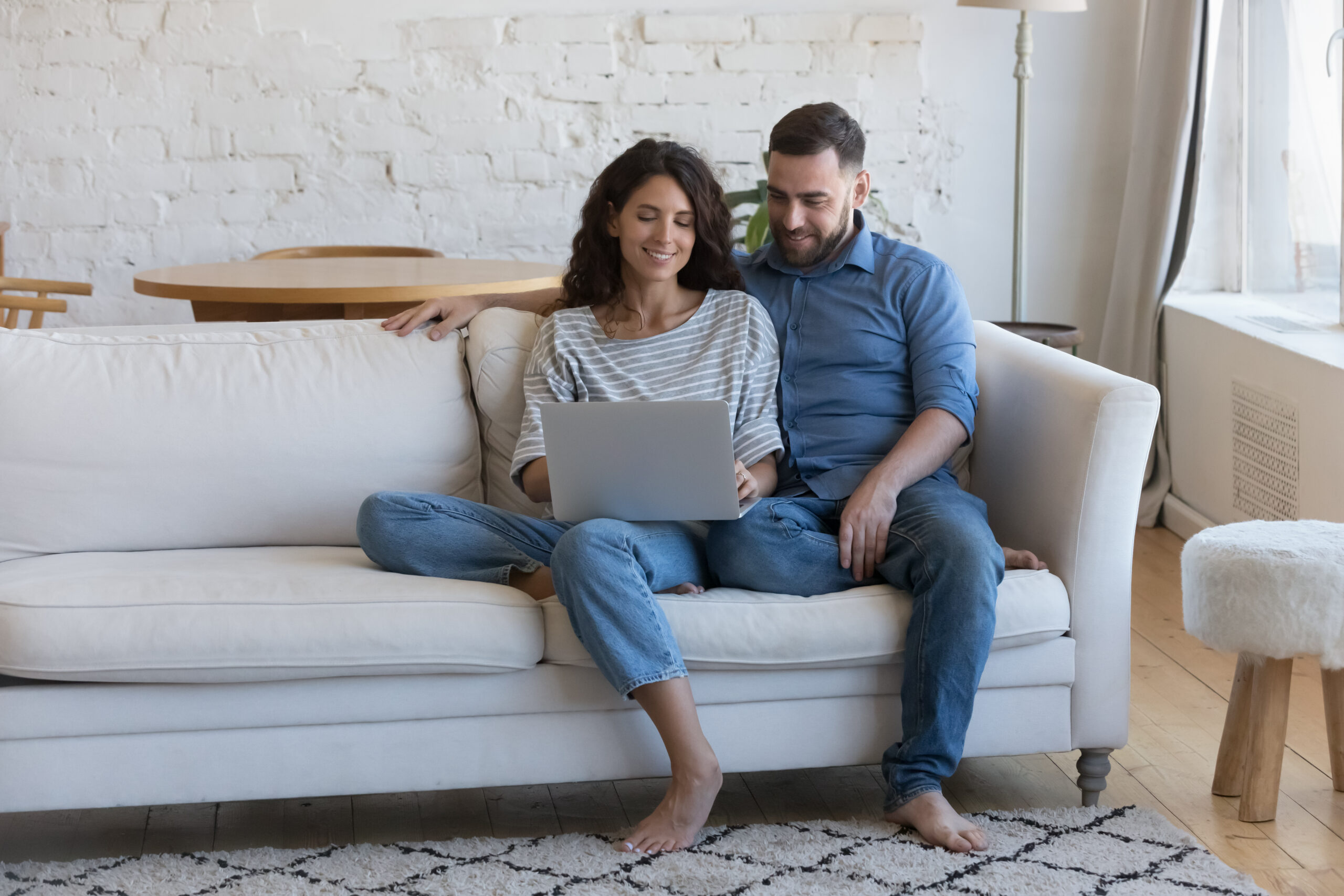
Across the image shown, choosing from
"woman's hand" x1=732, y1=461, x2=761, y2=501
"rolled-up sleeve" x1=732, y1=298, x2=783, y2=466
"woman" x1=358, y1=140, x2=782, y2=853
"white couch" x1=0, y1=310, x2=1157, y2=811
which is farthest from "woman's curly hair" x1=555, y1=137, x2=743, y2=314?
"white couch" x1=0, y1=310, x2=1157, y2=811

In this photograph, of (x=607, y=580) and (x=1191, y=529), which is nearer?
(x=607, y=580)

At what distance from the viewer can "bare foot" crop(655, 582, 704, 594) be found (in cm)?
194

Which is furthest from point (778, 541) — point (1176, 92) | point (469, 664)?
point (1176, 92)

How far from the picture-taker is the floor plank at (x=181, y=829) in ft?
6.37

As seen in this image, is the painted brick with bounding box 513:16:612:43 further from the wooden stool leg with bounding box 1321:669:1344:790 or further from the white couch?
the wooden stool leg with bounding box 1321:669:1344:790

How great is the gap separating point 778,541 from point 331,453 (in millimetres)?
797

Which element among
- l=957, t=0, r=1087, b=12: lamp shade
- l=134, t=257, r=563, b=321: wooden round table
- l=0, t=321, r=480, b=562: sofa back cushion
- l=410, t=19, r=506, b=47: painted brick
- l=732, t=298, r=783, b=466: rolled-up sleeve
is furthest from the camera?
l=410, t=19, r=506, b=47: painted brick

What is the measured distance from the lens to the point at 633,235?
216 centimetres

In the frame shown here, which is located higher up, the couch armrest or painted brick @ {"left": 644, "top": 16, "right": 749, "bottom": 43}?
painted brick @ {"left": 644, "top": 16, "right": 749, "bottom": 43}

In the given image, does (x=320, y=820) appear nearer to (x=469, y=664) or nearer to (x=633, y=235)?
(x=469, y=664)

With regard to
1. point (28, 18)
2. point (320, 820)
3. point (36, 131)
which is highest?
point (28, 18)

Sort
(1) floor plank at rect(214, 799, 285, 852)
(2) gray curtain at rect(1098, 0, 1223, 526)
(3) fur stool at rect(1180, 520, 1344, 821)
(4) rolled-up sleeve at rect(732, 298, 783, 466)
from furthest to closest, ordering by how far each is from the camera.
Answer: (2) gray curtain at rect(1098, 0, 1223, 526) → (4) rolled-up sleeve at rect(732, 298, 783, 466) → (1) floor plank at rect(214, 799, 285, 852) → (3) fur stool at rect(1180, 520, 1344, 821)

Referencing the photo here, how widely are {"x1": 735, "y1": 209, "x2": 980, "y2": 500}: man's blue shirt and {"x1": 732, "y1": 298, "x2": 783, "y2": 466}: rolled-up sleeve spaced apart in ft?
0.15

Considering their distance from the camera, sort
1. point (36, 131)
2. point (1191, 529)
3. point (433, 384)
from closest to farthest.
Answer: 1. point (433, 384)
2. point (1191, 529)
3. point (36, 131)
